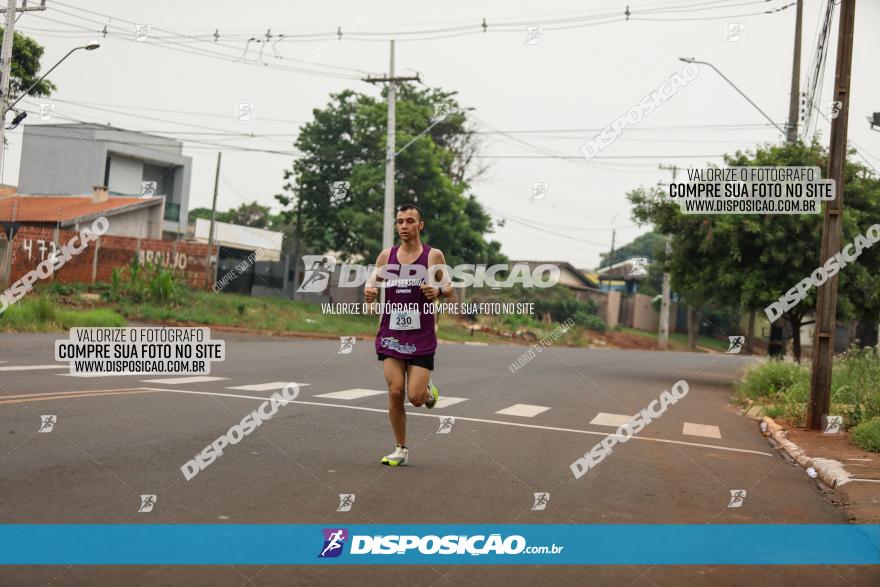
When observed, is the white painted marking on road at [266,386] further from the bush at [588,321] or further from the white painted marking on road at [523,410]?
the bush at [588,321]

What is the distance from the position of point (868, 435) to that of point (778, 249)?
10815mm

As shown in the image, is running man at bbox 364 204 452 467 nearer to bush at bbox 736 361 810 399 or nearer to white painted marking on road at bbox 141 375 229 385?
white painted marking on road at bbox 141 375 229 385

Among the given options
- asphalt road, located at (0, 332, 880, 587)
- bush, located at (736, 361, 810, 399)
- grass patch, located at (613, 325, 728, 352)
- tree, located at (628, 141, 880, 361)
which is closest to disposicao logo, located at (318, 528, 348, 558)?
asphalt road, located at (0, 332, 880, 587)

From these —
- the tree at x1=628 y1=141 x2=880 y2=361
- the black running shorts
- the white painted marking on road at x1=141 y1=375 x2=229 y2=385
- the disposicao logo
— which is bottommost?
the white painted marking on road at x1=141 y1=375 x2=229 y2=385

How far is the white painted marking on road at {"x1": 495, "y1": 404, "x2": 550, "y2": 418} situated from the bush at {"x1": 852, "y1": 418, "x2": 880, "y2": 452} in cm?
399

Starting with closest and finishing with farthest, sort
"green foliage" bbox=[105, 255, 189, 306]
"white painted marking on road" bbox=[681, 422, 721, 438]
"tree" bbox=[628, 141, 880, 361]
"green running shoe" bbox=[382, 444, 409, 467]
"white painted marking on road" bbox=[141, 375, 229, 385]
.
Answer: "green running shoe" bbox=[382, 444, 409, 467] < "white painted marking on road" bbox=[681, 422, 721, 438] < "white painted marking on road" bbox=[141, 375, 229, 385] < "tree" bbox=[628, 141, 880, 361] < "green foliage" bbox=[105, 255, 189, 306]

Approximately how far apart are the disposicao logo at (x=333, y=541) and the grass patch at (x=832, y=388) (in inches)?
337

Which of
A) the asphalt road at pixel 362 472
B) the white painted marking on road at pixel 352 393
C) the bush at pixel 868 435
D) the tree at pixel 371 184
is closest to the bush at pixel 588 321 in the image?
the tree at pixel 371 184

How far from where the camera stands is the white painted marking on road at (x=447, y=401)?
42.7ft

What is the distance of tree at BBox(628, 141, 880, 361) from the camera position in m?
20.3

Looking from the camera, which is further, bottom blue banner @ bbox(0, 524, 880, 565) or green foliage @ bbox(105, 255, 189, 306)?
green foliage @ bbox(105, 255, 189, 306)

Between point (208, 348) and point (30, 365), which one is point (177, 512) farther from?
point (208, 348)

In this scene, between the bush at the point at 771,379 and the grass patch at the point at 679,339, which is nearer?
the bush at the point at 771,379
